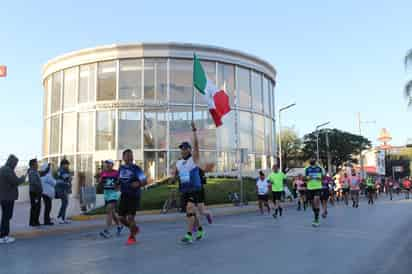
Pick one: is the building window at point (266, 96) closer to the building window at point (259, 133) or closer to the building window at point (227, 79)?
the building window at point (259, 133)

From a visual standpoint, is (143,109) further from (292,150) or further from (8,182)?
(292,150)

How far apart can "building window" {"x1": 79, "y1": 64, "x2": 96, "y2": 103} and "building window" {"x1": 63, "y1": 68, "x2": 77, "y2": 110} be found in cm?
71

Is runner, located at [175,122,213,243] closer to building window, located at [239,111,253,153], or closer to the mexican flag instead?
the mexican flag

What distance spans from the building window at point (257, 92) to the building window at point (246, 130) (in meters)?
1.46

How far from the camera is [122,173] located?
28.5 ft

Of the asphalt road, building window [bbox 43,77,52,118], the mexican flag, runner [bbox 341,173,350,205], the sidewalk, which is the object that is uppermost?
building window [bbox 43,77,52,118]

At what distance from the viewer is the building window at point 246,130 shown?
3422 centimetres

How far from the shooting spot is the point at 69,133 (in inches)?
1318

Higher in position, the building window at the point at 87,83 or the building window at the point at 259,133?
the building window at the point at 87,83

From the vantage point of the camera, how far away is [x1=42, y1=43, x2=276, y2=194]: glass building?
31672 millimetres

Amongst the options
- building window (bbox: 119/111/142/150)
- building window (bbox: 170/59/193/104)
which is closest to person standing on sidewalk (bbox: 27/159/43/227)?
building window (bbox: 119/111/142/150)

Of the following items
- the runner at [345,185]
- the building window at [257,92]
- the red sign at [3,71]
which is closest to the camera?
the red sign at [3,71]

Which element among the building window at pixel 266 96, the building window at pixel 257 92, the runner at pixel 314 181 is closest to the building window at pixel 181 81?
the building window at pixel 257 92

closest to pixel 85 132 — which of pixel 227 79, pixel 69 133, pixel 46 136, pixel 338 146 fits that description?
pixel 69 133
